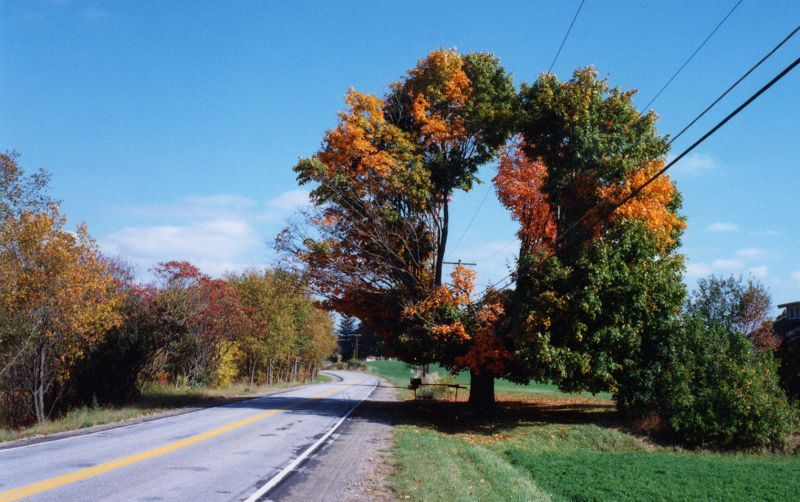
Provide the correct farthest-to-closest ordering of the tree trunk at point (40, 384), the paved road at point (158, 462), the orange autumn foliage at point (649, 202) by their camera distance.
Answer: the orange autumn foliage at point (649, 202) < the tree trunk at point (40, 384) < the paved road at point (158, 462)

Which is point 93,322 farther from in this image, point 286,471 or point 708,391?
point 708,391

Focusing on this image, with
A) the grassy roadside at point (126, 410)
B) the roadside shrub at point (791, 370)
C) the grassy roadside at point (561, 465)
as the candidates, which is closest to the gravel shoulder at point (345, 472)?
the grassy roadside at point (561, 465)

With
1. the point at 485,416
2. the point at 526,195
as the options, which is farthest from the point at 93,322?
the point at 526,195

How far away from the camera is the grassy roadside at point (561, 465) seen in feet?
37.5

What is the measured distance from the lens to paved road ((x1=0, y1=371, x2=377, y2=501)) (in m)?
8.40

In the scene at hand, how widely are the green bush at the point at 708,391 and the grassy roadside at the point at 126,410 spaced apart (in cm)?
Result: 1812

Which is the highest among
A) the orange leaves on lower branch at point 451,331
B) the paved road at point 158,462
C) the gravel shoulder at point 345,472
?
the orange leaves on lower branch at point 451,331

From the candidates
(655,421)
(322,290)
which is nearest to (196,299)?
(322,290)

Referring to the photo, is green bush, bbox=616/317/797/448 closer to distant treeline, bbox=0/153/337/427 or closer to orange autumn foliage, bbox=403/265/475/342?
orange autumn foliage, bbox=403/265/475/342

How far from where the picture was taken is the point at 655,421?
A: 21.2 meters

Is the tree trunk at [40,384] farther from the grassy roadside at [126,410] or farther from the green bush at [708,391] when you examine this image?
the green bush at [708,391]

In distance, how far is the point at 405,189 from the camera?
23.7m

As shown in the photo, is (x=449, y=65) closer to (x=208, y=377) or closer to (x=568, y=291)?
(x=568, y=291)

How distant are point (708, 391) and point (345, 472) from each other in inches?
579
